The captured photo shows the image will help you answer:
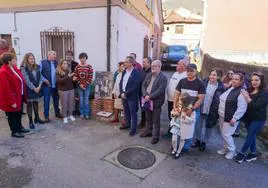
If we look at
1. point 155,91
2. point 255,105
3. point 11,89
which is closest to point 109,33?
point 155,91

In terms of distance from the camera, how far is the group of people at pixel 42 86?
4.03 metres

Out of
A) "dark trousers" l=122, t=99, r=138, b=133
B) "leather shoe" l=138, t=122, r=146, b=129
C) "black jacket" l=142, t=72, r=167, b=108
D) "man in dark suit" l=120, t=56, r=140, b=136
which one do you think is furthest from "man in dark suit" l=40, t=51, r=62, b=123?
"black jacket" l=142, t=72, r=167, b=108

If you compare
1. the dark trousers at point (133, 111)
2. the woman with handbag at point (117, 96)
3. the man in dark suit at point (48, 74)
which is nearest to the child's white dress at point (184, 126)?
the dark trousers at point (133, 111)

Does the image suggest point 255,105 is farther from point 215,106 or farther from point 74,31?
point 74,31

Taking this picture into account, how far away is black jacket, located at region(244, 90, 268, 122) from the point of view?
11.0 feet

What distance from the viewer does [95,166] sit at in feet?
11.2

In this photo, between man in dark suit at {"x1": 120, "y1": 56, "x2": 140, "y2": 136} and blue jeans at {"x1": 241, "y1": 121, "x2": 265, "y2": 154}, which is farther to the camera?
man in dark suit at {"x1": 120, "y1": 56, "x2": 140, "y2": 136}

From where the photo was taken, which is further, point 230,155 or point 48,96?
point 48,96

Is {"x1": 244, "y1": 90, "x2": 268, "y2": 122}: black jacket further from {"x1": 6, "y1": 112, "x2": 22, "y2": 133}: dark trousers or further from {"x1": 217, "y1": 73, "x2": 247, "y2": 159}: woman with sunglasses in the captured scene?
{"x1": 6, "y1": 112, "x2": 22, "y2": 133}: dark trousers

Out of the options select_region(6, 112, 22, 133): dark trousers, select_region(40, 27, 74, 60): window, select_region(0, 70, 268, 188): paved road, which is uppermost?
select_region(40, 27, 74, 60): window

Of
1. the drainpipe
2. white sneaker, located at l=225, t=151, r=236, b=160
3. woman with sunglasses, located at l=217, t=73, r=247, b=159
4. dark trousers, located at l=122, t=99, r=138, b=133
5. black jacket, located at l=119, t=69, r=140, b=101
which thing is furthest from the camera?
the drainpipe

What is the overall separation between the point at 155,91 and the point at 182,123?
2.81 ft

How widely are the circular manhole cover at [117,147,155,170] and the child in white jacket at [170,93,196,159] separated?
1.62ft

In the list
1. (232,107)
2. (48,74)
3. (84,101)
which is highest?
(48,74)
